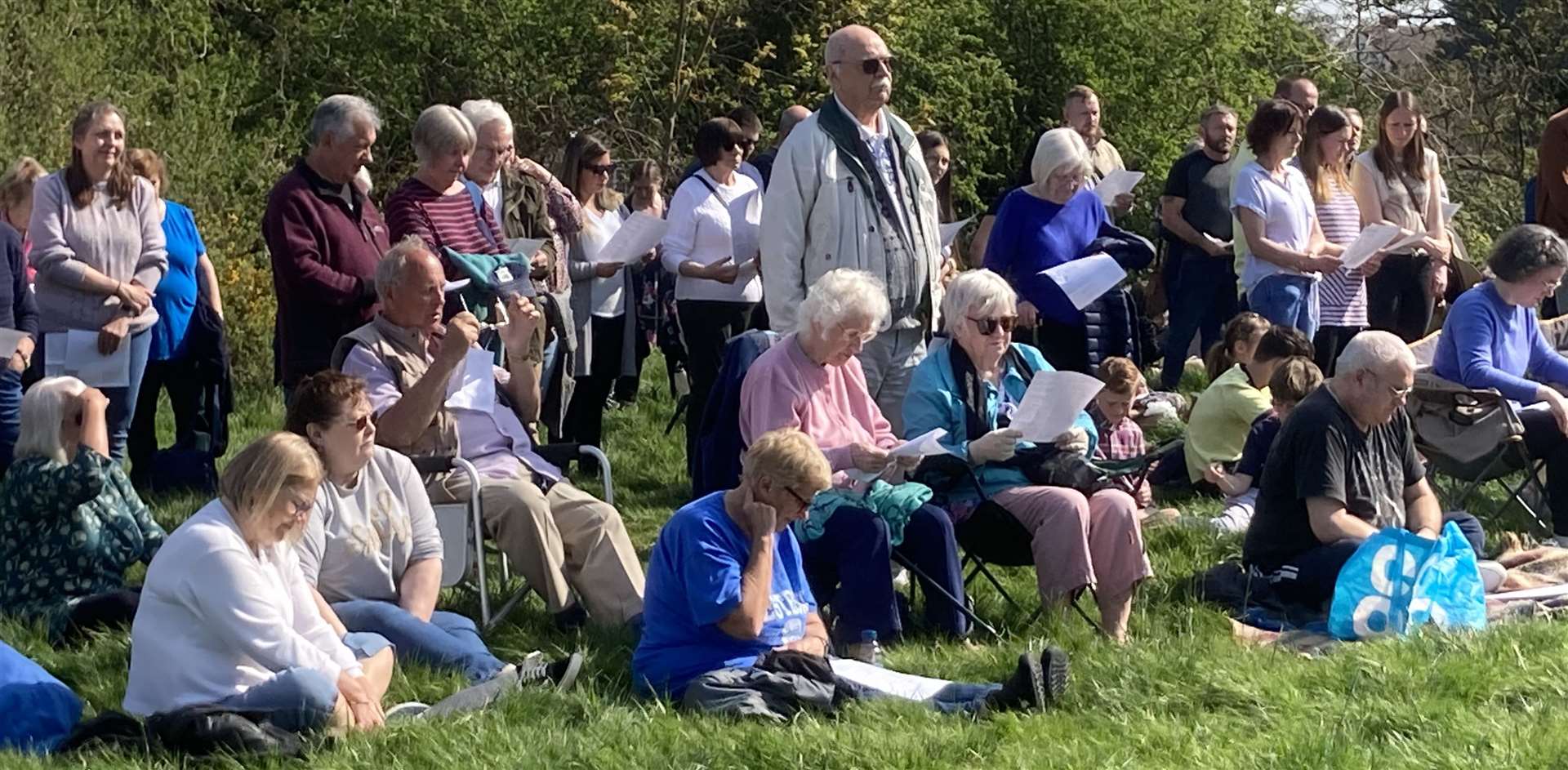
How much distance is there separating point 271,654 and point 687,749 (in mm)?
1088

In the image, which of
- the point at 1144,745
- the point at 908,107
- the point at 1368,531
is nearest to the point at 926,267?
the point at 1368,531

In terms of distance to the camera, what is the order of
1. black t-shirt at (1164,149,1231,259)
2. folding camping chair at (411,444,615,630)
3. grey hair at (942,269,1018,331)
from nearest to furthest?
folding camping chair at (411,444,615,630) → grey hair at (942,269,1018,331) → black t-shirt at (1164,149,1231,259)

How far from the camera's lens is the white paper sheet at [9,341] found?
8172 millimetres

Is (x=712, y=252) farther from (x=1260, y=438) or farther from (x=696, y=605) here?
(x=696, y=605)

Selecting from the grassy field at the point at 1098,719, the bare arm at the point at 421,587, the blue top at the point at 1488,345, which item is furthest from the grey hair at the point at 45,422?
the blue top at the point at 1488,345

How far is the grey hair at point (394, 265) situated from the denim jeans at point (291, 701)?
1.90m

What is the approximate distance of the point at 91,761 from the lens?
5.46m

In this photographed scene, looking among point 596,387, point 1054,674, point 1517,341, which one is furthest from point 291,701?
point 1517,341

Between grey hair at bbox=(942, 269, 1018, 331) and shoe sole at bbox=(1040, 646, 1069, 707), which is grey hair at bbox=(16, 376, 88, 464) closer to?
grey hair at bbox=(942, 269, 1018, 331)

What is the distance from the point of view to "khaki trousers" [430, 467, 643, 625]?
7.00m

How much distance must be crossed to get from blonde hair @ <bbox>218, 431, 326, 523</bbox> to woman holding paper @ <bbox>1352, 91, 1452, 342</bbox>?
6702 mm

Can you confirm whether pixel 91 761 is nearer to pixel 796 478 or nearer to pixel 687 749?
pixel 687 749

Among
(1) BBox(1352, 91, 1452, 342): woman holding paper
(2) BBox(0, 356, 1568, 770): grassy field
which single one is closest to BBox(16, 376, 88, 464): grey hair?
(2) BBox(0, 356, 1568, 770): grassy field

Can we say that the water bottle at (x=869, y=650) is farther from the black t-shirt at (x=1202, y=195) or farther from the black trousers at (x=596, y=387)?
the black t-shirt at (x=1202, y=195)
